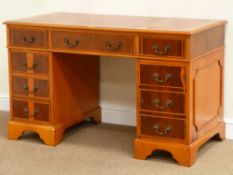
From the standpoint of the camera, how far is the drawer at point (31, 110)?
3.43m

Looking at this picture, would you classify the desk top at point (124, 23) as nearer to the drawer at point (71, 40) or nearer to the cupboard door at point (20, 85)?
the drawer at point (71, 40)

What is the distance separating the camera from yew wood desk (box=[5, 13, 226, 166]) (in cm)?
302

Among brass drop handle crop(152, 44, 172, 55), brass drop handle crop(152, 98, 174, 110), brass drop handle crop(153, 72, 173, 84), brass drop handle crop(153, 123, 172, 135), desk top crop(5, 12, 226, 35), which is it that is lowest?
brass drop handle crop(153, 123, 172, 135)

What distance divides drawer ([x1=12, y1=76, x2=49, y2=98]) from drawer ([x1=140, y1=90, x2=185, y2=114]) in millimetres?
626

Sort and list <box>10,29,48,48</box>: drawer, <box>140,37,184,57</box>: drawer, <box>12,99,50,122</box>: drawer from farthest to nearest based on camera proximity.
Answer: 1. <box>12,99,50,122</box>: drawer
2. <box>10,29,48,48</box>: drawer
3. <box>140,37,184,57</box>: drawer

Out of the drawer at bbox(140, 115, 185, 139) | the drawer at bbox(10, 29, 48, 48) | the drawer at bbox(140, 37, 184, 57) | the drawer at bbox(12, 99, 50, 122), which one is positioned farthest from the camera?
the drawer at bbox(12, 99, 50, 122)

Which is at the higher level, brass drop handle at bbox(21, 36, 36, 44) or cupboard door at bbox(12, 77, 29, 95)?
brass drop handle at bbox(21, 36, 36, 44)

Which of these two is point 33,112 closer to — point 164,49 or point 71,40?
point 71,40

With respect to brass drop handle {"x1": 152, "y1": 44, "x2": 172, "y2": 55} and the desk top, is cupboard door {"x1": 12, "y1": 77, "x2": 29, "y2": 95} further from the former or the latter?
brass drop handle {"x1": 152, "y1": 44, "x2": 172, "y2": 55}

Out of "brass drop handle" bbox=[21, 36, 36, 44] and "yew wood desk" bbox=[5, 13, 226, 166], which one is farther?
"brass drop handle" bbox=[21, 36, 36, 44]

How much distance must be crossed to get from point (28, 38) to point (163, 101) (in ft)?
2.93

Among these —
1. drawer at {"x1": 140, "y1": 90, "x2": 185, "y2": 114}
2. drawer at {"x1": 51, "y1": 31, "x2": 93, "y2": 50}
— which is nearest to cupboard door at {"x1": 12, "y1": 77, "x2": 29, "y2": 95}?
drawer at {"x1": 51, "y1": 31, "x2": 93, "y2": 50}

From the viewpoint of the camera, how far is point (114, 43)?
3.13 meters

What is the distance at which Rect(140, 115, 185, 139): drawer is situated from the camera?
3.07m
